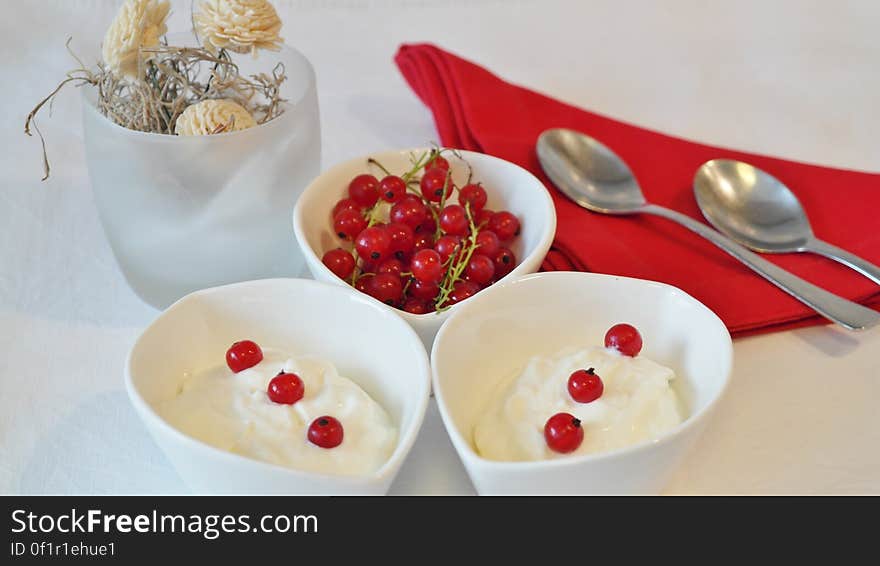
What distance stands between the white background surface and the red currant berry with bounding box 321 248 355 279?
18 cm

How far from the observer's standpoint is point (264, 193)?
3.47 ft

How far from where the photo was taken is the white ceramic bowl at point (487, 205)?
1.02 metres

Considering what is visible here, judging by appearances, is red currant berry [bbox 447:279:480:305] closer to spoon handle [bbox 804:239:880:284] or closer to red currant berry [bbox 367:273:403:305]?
red currant berry [bbox 367:273:403:305]

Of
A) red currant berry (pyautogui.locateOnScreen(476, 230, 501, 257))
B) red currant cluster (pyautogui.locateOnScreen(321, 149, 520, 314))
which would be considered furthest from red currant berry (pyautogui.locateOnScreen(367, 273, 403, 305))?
red currant berry (pyautogui.locateOnScreen(476, 230, 501, 257))

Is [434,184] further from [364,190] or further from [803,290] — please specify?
[803,290]

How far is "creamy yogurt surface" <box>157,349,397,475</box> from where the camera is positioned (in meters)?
0.83

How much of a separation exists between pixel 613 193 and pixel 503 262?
255 mm

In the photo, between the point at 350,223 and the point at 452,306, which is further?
the point at 350,223

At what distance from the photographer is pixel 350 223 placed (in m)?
1.08

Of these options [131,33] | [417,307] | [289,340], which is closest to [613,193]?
[417,307]

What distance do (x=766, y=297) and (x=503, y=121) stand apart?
0.46m

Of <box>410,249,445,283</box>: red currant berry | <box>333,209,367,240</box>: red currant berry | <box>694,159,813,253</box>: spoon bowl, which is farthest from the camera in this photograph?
<box>694,159,813,253</box>: spoon bowl
